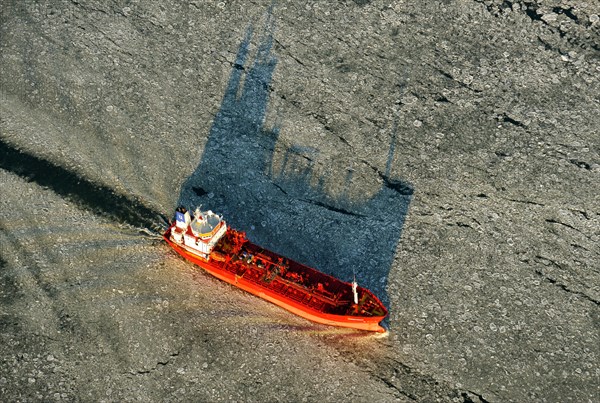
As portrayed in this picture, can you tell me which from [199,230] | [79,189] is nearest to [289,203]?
[199,230]

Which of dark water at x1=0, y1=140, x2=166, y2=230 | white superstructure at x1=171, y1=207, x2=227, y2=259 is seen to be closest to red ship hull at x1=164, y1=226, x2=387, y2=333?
white superstructure at x1=171, y1=207, x2=227, y2=259

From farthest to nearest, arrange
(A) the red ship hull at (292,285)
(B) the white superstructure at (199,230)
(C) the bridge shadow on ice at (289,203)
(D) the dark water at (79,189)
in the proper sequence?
(D) the dark water at (79,189) → (C) the bridge shadow on ice at (289,203) → (B) the white superstructure at (199,230) → (A) the red ship hull at (292,285)

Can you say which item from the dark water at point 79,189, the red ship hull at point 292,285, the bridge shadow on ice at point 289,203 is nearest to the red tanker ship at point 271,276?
the red ship hull at point 292,285

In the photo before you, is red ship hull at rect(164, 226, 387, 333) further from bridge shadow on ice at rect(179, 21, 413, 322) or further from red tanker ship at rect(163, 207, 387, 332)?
bridge shadow on ice at rect(179, 21, 413, 322)

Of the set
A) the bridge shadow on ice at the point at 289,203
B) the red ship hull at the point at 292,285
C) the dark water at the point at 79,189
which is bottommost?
the red ship hull at the point at 292,285

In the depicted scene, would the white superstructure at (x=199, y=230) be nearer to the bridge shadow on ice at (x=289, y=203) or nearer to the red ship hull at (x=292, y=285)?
the red ship hull at (x=292, y=285)

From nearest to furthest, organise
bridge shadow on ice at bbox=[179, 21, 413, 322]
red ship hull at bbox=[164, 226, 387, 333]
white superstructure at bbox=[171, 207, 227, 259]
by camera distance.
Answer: red ship hull at bbox=[164, 226, 387, 333] < white superstructure at bbox=[171, 207, 227, 259] < bridge shadow on ice at bbox=[179, 21, 413, 322]

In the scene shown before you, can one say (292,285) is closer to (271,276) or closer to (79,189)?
(271,276)

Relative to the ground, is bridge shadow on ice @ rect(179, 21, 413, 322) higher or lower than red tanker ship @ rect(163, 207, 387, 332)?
higher

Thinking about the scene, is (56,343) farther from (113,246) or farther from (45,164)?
(45,164)
